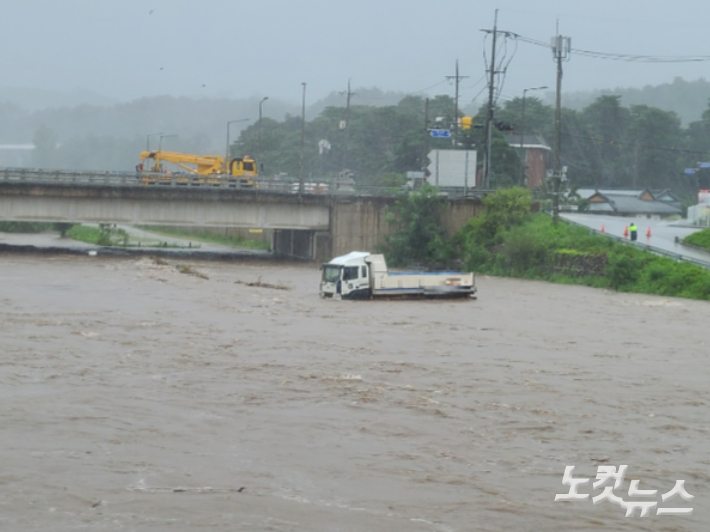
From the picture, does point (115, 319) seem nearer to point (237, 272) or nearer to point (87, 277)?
point (87, 277)

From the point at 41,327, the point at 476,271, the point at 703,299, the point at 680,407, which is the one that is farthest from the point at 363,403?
the point at 476,271

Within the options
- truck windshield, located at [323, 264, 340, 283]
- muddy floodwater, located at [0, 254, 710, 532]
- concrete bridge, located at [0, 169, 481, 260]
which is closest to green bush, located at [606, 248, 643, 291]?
muddy floodwater, located at [0, 254, 710, 532]

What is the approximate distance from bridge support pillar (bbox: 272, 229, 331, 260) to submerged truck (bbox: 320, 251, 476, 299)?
2600 cm

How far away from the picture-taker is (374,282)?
37.8 metres

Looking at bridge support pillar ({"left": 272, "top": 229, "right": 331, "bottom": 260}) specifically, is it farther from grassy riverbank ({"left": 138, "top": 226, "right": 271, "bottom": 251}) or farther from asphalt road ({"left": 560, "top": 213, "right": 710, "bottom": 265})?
asphalt road ({"left": 560, "top": 213, "right": 710, "bottom": 265})

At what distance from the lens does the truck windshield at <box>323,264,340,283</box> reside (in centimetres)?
3816

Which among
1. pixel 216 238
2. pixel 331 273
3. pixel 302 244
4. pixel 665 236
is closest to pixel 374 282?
pixel 331 273

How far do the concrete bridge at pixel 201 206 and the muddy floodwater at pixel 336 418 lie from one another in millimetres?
28832

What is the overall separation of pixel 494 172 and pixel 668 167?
42080 mm

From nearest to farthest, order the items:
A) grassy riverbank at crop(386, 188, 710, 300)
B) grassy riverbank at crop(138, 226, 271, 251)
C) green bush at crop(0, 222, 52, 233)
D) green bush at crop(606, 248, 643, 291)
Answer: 1. grassy riverbank at crop(386, 188, 710, 300)
2. green bush at crop(606, 248, 643, 291)
3. grassy riverbank at crop(138, 226, 271, 251)
4. green bush at crop(0, 222, 52, 233)

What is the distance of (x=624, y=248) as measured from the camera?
49.4m

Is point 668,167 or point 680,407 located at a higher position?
point 668,167

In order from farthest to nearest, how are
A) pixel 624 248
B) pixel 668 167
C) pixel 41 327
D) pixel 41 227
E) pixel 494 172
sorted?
pixel 668 167 → pixel 41 227 → pixel 494 172 → pixel 624 248 → pixel 41 327

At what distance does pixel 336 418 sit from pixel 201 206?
48.7m
